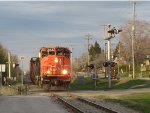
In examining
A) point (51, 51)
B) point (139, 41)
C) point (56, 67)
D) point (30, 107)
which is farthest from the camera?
point (139, 41)

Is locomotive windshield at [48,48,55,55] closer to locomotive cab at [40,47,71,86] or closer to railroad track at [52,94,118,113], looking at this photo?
locomotive cab at [40,47,71,86]

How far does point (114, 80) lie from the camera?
66500mm

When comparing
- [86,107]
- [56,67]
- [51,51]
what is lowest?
[86,107]

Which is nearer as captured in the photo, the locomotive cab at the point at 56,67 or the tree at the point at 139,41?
the locomotive cab at the point at 56,67

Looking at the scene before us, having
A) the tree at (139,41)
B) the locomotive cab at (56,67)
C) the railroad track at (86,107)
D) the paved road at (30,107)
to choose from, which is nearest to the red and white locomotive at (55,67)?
the locomotive cab at (56,67)

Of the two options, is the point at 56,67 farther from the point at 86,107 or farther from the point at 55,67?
the point at 86,107

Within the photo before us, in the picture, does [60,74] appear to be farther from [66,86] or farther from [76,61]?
[76,61]

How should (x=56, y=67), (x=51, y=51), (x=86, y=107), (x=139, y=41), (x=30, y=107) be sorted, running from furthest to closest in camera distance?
(x=139, y=41)
(x=51, y=51)
(x=56, y=67)
(x=30, y=107)
(x=86, y=107)

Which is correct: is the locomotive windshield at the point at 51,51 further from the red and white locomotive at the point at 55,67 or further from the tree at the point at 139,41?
the tree at the point at 139,41

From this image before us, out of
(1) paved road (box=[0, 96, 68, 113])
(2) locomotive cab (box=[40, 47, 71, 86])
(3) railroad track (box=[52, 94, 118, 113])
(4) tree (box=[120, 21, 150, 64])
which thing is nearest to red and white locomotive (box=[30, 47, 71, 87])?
(2) locomotive cab (box=[40, 47, 71, 86])

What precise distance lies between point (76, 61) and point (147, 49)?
5160 cm

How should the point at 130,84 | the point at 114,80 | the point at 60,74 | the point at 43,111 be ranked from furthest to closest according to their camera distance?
the point at 114,80 → the point at 130,84 → the point at 60,74 → the point at 43,111

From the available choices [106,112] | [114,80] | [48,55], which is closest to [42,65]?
[48,55]

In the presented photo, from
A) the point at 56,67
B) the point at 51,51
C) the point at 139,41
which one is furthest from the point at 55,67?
the point at 139,41
